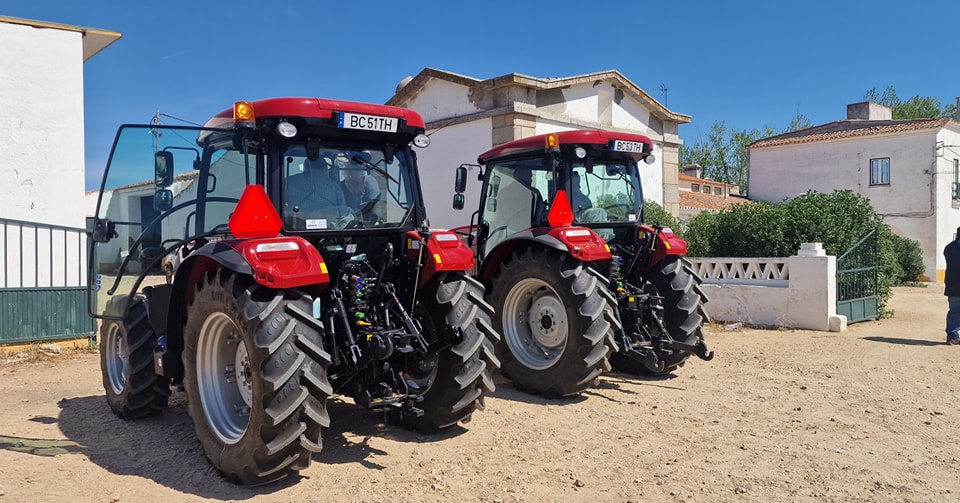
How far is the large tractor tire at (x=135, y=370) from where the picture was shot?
17.4ft

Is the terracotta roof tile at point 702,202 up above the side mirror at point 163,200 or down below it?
above

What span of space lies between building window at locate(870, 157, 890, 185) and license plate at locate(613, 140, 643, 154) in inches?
975

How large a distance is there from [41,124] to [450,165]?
7.82m

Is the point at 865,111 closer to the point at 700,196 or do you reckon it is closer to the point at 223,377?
the point at 700,196

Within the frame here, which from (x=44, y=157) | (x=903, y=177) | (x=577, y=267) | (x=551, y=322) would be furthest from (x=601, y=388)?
(x=903, y=177)

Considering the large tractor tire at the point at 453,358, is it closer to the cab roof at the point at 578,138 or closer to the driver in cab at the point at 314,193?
the driver in cab at the point at 314,193

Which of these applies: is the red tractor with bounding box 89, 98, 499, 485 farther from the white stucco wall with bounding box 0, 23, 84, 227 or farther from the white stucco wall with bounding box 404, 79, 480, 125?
the white stucco wall with bounding box 404, 79, 480, 125

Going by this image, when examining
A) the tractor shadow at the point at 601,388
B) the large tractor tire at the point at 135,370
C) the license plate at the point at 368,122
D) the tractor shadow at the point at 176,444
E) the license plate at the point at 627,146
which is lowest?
the tractor shadow at the point at 176,444

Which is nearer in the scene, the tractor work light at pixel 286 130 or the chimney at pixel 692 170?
the tractor work light at pixel 286 130

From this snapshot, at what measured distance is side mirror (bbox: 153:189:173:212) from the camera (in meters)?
4.91

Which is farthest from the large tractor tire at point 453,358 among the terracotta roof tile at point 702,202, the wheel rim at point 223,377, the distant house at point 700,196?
the terracotta roof tile at point 702,202

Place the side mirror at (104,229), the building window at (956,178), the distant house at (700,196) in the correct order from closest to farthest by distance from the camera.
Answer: the side mirror at (104,229) → the distant house at (700,196) → the building window at (956,178)

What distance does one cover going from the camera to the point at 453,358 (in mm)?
4801

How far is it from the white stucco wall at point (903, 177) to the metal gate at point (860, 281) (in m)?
15.9
